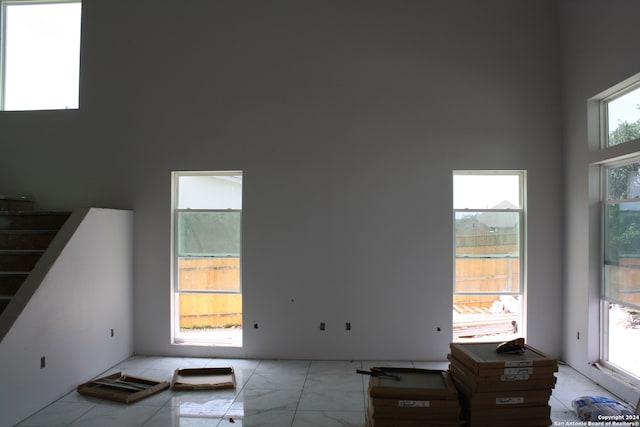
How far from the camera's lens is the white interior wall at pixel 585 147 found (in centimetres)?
395

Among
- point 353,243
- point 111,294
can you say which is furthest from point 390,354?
point 111,294

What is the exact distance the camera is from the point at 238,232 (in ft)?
17.4

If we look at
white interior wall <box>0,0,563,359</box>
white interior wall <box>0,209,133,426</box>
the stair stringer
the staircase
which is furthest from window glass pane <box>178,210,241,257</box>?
the staircase

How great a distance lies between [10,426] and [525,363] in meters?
4.09

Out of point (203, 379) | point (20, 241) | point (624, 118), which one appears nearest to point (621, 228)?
point (624, 118)

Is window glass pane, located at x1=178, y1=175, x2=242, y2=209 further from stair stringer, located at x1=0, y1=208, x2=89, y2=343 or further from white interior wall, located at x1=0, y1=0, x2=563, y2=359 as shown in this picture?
stair stringer, located at x1=0, y1=208, x2=89, y2=343

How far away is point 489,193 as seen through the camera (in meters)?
5.15

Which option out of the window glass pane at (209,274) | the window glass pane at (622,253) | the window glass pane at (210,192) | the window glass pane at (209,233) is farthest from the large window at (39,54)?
the window glass pane at (622,253)

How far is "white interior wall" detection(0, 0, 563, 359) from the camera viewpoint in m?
5.02

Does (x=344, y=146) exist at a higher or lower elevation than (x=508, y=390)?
higher

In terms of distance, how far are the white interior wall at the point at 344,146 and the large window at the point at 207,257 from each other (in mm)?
180

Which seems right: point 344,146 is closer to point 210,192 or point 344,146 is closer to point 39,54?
point 210,192

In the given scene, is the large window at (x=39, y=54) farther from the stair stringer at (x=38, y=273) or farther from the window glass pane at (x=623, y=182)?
the window glass pane at (x=623, y=182)

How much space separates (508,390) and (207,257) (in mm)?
3771
